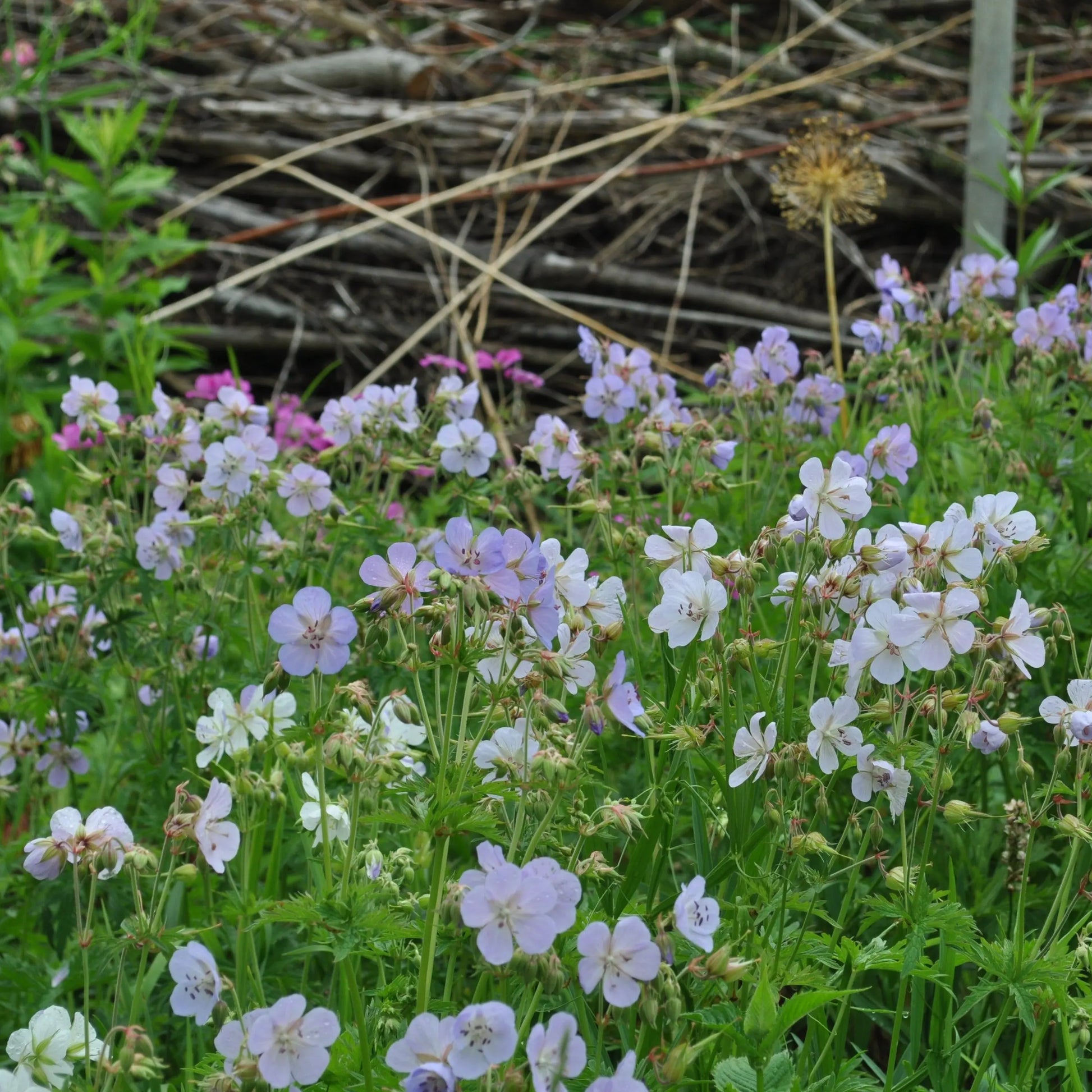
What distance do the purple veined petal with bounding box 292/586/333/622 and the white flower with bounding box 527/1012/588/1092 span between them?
0.53 m

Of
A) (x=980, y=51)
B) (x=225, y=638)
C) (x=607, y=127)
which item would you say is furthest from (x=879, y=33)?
(x=225, y=638)

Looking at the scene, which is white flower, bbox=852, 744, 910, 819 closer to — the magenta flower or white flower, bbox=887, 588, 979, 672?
white flower, bbox=887, 588, 979, 672

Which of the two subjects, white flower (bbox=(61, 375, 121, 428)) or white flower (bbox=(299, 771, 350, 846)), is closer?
white flower (bbox=(299, 771, 350, 846))

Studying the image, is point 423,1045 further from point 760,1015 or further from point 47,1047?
point 47,1047

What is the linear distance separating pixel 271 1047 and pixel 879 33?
20.5 ft

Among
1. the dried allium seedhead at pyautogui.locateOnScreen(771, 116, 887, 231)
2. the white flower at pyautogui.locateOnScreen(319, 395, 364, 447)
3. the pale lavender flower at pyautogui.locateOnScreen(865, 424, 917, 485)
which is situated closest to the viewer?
the pale lavender flower at pyautogui.locateOnScreen(865, 424, 917, 485)

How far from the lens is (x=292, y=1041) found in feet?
3.47

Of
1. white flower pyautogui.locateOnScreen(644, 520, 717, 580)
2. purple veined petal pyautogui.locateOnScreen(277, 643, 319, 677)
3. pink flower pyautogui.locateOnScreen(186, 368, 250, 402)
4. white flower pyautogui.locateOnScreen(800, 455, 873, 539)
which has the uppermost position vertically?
white flower pyautogui.locateOnScreen(800, 455, 873, 539)

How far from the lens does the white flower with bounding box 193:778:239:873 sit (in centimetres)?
135

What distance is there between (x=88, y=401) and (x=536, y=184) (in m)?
2.91

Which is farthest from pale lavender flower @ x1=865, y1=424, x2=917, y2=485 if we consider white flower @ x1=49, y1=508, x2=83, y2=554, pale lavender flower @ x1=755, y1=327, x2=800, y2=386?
white flower @ x1=49, y1=508, x2=83, y2=554

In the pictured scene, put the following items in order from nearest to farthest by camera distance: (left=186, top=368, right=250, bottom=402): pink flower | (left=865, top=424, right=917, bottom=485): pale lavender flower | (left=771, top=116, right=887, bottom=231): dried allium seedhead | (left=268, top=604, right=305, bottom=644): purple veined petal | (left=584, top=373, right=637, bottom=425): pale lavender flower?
(left=268, top=604, right=305, bottom=644): purple veined petal
(left=865, top=424, right=917, bottom=485): pale lavender flower
(left=584, top=373, right=637, bottom=425): pale lavender flower
(left=186, top=368, right=250, bottom=402): pink flower
(left=771, top=116, right=887, bottom=231): dried allium seedhead

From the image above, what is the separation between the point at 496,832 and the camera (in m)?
1.31

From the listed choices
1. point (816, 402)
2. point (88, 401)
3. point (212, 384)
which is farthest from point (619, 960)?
point (212, 384)
